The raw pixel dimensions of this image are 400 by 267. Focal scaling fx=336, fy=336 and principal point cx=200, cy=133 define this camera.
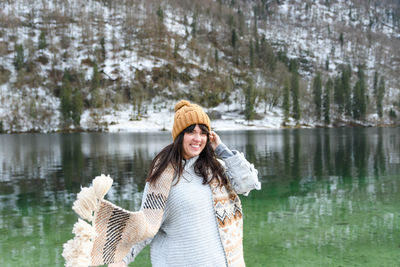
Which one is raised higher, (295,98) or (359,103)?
(295,98)

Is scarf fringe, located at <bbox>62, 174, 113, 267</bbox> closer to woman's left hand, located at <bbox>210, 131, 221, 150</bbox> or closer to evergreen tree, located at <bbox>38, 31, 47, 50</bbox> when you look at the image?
woman's left hand, located at <bbox>210, 131, 221, 150</bbox>

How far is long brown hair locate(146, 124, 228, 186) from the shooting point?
269 centimetres

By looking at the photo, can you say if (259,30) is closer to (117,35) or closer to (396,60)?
(396,60)

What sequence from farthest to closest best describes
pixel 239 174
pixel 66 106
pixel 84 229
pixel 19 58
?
1. pixel 19 58
2. pixel 66 106
3. pixel 239 174
4. pixel 84 229

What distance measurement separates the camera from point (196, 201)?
263cm

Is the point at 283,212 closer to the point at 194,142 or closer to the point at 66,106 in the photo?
the point at 194,142

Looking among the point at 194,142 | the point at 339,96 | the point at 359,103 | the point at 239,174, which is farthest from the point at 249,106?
the point at 194,142

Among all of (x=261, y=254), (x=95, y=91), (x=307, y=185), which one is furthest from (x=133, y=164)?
(x=95, y=91)

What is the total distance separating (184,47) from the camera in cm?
13600

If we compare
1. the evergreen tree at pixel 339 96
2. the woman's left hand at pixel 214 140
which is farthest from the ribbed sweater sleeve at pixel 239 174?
the evergreen tree at pixel 339 96

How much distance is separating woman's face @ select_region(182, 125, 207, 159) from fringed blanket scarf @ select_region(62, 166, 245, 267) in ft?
0.83

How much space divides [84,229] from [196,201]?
90 centimetres

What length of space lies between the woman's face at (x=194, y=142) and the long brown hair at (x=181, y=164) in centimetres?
3

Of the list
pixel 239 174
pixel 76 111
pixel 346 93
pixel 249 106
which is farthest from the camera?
pixel 346 93
